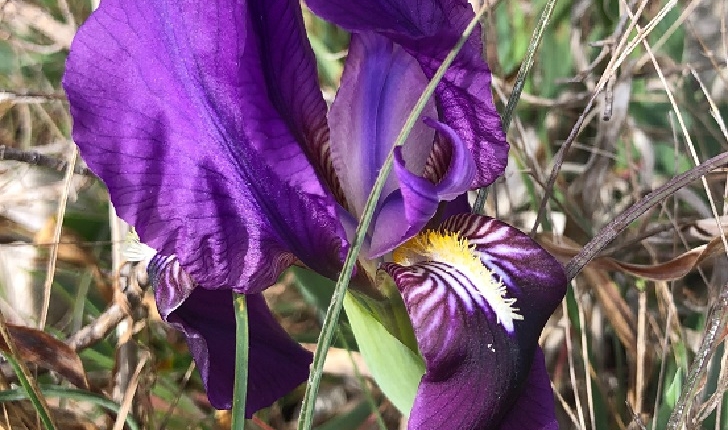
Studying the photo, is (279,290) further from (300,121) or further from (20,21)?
(20,21)

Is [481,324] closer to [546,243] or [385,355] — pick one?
[385,355]

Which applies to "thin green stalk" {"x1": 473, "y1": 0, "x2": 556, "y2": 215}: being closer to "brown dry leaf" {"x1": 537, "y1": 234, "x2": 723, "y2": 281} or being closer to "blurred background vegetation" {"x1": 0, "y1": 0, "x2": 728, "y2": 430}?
"blurred background vegetation" {"x1": 0, "y1": 0, "x2": 728, "y2": 430}

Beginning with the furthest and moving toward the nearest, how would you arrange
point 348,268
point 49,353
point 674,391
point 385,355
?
point 49,353, point 674,391, point 385,355, point 348,268

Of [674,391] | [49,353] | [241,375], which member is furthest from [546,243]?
[49,353]

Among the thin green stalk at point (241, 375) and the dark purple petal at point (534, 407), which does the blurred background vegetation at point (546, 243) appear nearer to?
the dark purple petal at point (534, 407)

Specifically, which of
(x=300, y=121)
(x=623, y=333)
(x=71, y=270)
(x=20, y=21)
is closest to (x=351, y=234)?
(x=300, y=121)

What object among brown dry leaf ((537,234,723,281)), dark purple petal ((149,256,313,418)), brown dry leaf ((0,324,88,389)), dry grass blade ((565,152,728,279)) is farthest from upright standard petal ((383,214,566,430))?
brown dry leaf ((0,324,88,389))

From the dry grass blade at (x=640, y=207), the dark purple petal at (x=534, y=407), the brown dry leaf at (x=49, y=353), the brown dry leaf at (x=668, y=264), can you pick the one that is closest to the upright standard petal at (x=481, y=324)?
the dark purple petal at (x=534, y=407)
